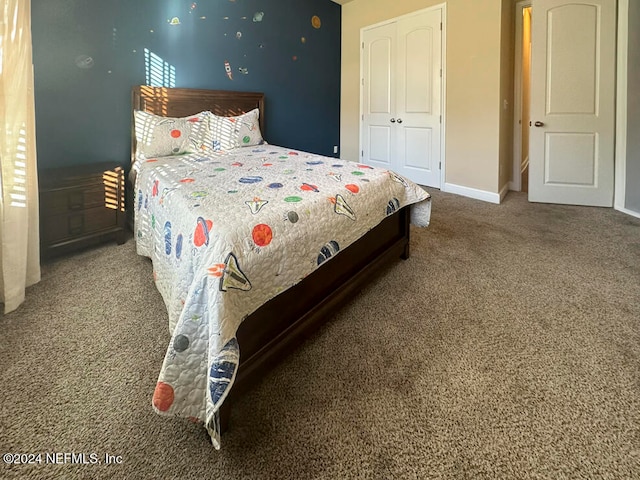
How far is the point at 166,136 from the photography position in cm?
299

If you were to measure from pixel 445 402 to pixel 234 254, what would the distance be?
36.4 inches

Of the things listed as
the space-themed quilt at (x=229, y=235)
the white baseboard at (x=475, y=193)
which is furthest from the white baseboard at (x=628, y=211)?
the space-themed quilt at (x=229, y=235)

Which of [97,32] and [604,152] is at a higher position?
[97,32]

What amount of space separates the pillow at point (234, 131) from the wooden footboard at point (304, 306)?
1846 millimetres

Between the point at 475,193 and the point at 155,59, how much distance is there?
11.9ft

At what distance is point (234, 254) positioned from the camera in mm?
1199

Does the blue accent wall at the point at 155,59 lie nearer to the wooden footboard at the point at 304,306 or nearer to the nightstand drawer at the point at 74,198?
the nightstand drawer at the point at 74,198

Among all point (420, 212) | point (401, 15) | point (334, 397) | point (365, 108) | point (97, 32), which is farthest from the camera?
point (365, 108)

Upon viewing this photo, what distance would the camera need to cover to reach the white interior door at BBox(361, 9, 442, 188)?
14.2 ft

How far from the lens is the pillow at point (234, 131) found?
3.30 m

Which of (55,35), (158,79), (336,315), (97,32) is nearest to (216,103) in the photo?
(158,79)

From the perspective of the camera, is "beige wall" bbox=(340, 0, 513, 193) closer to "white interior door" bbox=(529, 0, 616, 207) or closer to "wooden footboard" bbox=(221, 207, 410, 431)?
"white interior door" bbox=(529, 0, 616, 207)

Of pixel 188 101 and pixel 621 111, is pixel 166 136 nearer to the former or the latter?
pixel 188 101

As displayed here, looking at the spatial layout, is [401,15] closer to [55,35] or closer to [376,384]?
[55,35]
